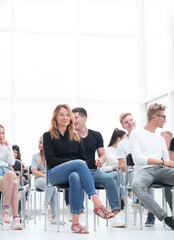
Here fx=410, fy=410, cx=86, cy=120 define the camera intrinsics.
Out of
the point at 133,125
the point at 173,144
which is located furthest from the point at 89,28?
the point at 173,144

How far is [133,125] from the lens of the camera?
15.2 feet

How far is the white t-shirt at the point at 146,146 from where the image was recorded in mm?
3719

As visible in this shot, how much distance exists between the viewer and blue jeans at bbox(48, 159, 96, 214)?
10.7 ft

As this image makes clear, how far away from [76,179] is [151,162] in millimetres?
747

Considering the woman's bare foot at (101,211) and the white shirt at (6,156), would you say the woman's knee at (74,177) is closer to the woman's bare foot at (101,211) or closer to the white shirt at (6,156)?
the woman's bare foot at (101,211)

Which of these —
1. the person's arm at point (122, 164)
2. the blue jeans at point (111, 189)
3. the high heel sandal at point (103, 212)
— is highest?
the person's arm at point (122, 164)

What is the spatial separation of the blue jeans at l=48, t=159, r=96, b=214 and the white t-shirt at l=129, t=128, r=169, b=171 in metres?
0.61

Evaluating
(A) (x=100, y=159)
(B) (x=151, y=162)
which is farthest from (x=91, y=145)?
(B) (x=151, y=162)

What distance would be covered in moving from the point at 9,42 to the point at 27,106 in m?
1.20

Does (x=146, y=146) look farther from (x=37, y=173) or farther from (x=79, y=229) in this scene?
(x=37, y=173)

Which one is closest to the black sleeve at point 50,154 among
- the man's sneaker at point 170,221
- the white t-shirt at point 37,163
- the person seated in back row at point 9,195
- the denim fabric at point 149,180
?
the person seated in back row at point 9,195

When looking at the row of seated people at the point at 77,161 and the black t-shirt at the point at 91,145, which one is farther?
the black t-shirt at the point at 91,145

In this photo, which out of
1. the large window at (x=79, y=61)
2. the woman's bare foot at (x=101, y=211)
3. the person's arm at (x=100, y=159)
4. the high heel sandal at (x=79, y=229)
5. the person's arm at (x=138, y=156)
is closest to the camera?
the woman's bare foot at (x=101, y=211)

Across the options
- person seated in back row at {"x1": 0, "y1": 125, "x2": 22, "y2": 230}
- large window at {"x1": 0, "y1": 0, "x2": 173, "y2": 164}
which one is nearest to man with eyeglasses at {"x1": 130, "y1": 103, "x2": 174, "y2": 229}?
person seated in back row at {"x1": 0, "y1": 125, "x2": 22, "y2": 230}
